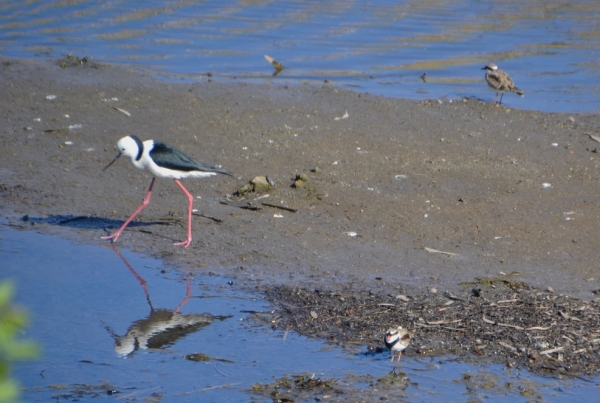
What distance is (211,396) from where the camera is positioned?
188 inches

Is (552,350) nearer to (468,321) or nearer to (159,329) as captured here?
(468,321)

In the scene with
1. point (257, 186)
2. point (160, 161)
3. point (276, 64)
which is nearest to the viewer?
point (160, 161)

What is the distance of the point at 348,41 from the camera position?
59.3ft

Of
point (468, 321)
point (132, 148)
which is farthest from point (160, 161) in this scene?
point (468, 321)

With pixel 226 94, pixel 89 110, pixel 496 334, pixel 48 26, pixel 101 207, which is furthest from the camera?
pixel 48 26

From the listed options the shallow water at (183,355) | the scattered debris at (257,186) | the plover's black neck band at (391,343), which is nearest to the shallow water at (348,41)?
the scattered debris at (257,186)

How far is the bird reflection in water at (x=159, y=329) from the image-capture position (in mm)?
5477

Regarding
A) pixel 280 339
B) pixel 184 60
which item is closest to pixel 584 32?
pixel 184 60

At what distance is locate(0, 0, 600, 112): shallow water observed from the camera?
14398 mm

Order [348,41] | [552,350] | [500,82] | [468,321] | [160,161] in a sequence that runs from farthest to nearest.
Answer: [348,41] < [500,82] < [160,161] < [468,321] < [552,350]

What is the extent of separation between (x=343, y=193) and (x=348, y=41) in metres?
10.1

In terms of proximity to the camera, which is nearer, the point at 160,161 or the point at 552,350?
the point at 552,350

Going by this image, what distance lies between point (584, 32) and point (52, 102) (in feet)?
44.4

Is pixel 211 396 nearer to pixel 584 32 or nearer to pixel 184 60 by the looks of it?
pixel 184 60
